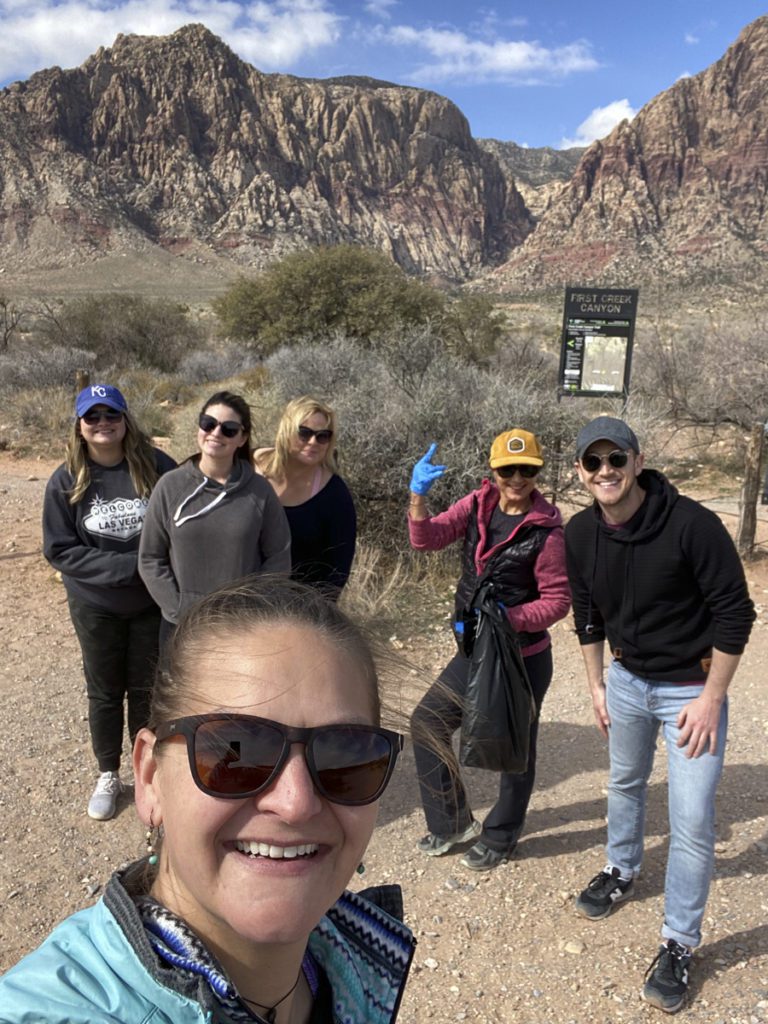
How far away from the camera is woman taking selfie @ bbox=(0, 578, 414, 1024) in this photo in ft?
2.69

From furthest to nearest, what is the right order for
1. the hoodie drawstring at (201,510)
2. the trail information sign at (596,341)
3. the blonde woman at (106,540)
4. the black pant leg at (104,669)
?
1. the trail information sign at (596,341)
2. the black pant leg at (104,669)
3. the blonde woman at (106,540)
4. the hoodie drawstring at (201,510)

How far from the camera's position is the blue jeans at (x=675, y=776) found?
2424 millimetres

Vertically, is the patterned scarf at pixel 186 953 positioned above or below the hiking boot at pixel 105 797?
above

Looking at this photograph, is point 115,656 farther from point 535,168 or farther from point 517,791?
point 535,168

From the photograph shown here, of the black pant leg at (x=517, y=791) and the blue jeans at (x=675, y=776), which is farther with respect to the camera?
the black pant leg at (x=517, y=791)

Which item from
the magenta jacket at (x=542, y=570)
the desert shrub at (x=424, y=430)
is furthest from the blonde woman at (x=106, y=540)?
the desert shrub at (x=424, y=430)

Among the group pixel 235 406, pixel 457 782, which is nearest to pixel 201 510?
pixel 235 406

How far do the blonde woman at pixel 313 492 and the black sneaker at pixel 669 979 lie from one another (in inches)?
73.3

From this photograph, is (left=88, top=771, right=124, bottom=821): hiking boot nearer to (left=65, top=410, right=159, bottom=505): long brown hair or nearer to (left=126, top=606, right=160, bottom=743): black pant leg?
(left=126, top=606, right=160, bottom=743): black pant leg

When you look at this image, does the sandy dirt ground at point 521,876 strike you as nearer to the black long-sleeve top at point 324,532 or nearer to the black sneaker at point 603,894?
the black sneaker at point 603,894

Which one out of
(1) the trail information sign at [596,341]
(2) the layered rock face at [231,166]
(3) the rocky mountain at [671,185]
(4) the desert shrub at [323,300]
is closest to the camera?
(1) the trail information sign at [596,341]

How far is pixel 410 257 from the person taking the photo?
379 feet

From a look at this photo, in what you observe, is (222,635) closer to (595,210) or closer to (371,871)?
(371,871)

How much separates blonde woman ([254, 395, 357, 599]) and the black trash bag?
849 millimetres
